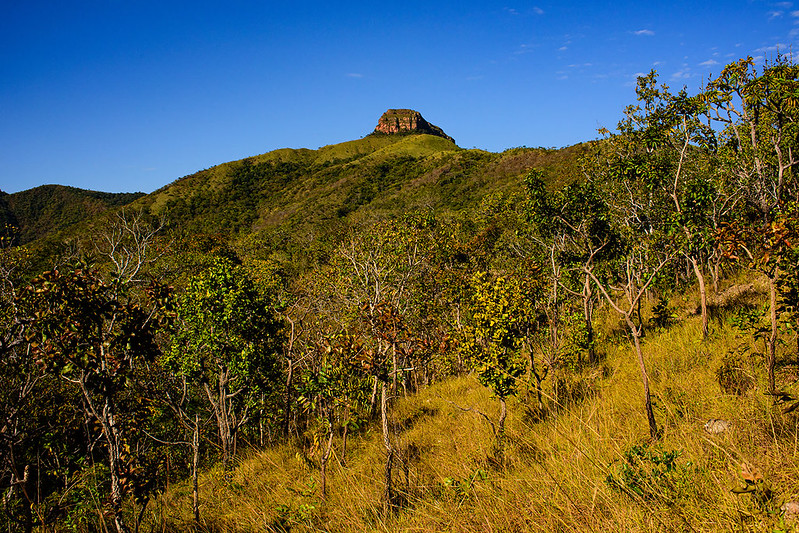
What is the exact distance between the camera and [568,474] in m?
3.89

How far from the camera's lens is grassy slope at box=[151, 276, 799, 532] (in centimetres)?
308

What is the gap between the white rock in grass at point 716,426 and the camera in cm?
425

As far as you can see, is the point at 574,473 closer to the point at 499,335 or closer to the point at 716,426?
the point at 716,426

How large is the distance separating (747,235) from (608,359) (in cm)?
705

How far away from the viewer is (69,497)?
943 centimetres

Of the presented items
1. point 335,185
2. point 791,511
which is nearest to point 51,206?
point 335,185

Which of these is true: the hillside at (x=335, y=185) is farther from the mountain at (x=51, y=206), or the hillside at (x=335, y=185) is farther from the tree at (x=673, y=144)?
the tree at (x=673, y=144)

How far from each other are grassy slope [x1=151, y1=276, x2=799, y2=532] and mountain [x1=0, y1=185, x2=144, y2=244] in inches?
7366

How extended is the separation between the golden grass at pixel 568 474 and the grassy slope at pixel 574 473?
19 mm

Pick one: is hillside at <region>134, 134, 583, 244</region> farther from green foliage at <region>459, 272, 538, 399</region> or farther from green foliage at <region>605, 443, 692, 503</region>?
green foliage at <region>605, 443, 692, 503</region>

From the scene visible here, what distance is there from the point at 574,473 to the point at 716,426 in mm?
1842

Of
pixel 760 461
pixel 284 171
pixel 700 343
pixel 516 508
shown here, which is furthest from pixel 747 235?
pixel 284 171

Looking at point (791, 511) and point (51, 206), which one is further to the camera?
point (51, 206)

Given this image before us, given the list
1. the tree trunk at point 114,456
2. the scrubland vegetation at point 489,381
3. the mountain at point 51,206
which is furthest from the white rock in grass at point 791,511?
the mountain at point 51,206
